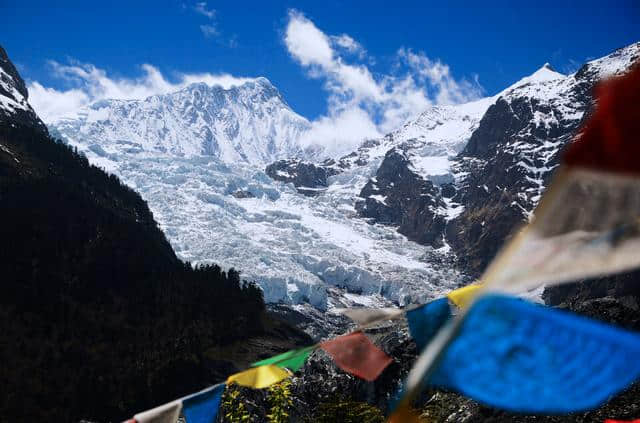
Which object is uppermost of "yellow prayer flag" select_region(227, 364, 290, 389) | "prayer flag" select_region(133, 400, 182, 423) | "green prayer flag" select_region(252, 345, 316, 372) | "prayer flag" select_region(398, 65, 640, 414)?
"prayer flag" select_region(398, 65, 640, 414)

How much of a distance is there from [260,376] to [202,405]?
68 centimetres

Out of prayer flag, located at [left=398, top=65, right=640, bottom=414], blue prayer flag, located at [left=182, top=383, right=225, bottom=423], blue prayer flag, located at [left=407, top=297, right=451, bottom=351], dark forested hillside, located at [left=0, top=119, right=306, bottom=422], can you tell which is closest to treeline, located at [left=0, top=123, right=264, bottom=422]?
dark forested hillside, located at [left=0, top=119, right=306, bottom=422]

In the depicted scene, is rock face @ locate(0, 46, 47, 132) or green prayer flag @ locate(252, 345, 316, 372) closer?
green prayer flag @ locate(252, 345, 316, 372)

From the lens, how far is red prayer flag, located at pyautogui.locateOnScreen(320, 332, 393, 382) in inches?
187

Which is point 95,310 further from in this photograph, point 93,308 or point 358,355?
point 358,355

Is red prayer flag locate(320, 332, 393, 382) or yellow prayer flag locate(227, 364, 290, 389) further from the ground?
red prayer flag locate(320, 332, 393, 382)

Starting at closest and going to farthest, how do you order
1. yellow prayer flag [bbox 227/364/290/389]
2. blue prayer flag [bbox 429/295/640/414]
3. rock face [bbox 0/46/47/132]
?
1. blue prayer flag [bbox 429/295/640/414]
2. yellow prayer flag [bbox 227/364/290/389]
3. rock face [bbox 0/46/47/132]

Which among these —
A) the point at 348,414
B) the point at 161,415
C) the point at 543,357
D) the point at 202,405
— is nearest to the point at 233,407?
the point at 348,414

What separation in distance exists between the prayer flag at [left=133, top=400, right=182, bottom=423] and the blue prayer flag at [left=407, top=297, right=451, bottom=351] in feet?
8.18

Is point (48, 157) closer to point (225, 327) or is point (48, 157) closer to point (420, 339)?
point (225, 327)

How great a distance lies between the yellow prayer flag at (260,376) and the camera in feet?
18.9

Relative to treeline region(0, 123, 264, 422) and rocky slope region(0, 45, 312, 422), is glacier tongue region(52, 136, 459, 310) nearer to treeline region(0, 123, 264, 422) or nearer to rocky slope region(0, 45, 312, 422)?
treeline region(0, 123, 264, 422)

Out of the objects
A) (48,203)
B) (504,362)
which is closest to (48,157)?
(48,203)

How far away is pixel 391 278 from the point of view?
566ft
